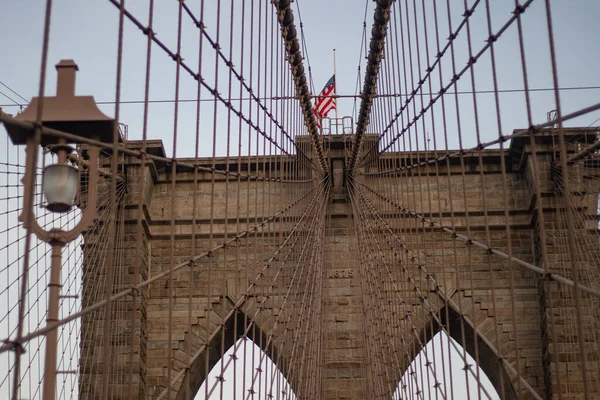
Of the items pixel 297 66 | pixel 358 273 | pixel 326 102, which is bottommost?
pixel 358 273

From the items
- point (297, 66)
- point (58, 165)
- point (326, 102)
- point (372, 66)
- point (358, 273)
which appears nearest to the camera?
point (58, 165)

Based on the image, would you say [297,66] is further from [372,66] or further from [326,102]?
[326,102]

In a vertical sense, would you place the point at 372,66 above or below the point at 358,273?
above

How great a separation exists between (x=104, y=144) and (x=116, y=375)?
33.1ft

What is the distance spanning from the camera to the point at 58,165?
4.12m

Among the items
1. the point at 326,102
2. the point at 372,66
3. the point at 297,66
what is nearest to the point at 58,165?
the point at 297,66

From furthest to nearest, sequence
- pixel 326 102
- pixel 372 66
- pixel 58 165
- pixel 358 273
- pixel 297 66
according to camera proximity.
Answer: pixel 326 102
pixel 358 273
pixel 372 66
pixel 297 66
pixel 58 165

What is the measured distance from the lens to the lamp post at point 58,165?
4059mm

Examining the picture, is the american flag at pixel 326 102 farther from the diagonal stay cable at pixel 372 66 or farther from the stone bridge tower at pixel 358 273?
the diagonal stay cable at pixel 372 66

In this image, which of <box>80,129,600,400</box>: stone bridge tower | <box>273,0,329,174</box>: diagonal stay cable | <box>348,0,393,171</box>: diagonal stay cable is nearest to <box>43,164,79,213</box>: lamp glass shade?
<box>273,0,329,174</box>: diagonal stay cable

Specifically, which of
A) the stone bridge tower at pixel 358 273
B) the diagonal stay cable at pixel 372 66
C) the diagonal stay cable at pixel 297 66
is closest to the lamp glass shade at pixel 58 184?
the diagonal stay cable at pixel 297 66

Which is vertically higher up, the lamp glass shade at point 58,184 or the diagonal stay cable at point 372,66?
the diagonal stay cable at point 372,66

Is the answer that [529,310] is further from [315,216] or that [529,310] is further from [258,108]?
[258,108]

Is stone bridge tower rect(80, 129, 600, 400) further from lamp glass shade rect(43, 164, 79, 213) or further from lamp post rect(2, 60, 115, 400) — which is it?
lamp glass shade rect(43, 164, 79, 213)
